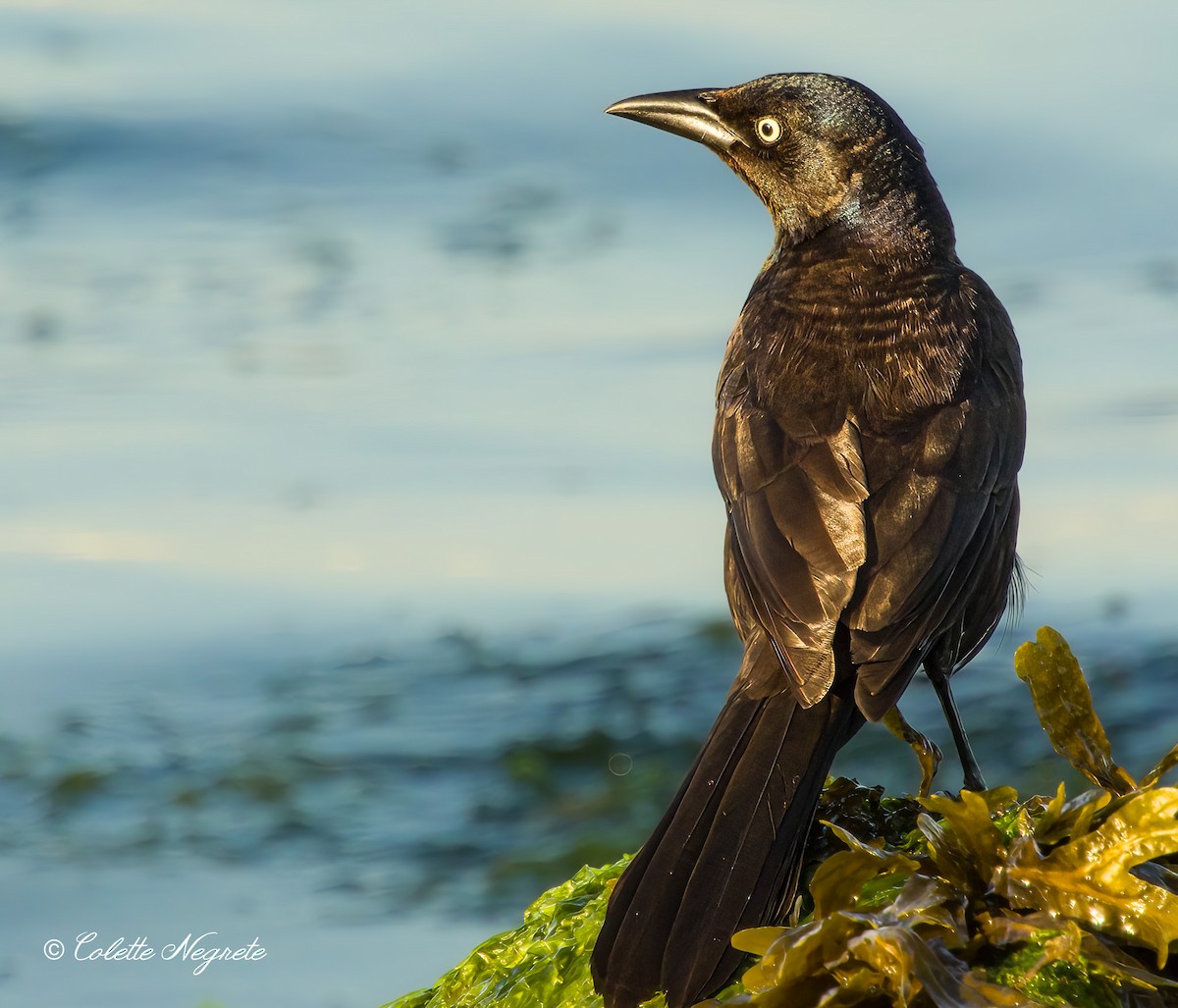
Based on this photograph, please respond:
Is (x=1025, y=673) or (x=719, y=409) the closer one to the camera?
(x=1025, y=673)

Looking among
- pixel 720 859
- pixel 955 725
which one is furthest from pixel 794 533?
pixel 955 725

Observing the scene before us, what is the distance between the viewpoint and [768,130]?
16.8 ft

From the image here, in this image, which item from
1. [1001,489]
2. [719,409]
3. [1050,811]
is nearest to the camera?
[1050,811]

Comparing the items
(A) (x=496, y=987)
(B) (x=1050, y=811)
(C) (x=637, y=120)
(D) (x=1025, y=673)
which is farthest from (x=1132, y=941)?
(C) (x=637, y=120)

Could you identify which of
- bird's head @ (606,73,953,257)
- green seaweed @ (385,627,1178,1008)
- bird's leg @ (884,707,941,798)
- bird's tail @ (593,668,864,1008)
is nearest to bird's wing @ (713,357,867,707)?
bird's tail @ (593,668,864,1008)

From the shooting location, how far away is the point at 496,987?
352 cm

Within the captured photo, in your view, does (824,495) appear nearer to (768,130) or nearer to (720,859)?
(720,859)

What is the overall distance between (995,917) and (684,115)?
349 cm

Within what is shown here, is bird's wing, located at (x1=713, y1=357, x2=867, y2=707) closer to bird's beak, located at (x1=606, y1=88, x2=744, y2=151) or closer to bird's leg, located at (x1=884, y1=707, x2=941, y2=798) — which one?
bird's leg, located at (x1=884, y1=707, x2=941, y2=798)

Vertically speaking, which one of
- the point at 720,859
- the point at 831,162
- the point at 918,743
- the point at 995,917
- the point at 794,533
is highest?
the point at 831,162

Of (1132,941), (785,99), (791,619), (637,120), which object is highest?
(637,120)

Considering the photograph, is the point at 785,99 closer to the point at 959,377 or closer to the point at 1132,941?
the point at 959,377

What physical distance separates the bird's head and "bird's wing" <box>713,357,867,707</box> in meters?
1.13

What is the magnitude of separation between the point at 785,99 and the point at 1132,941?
128 inches
